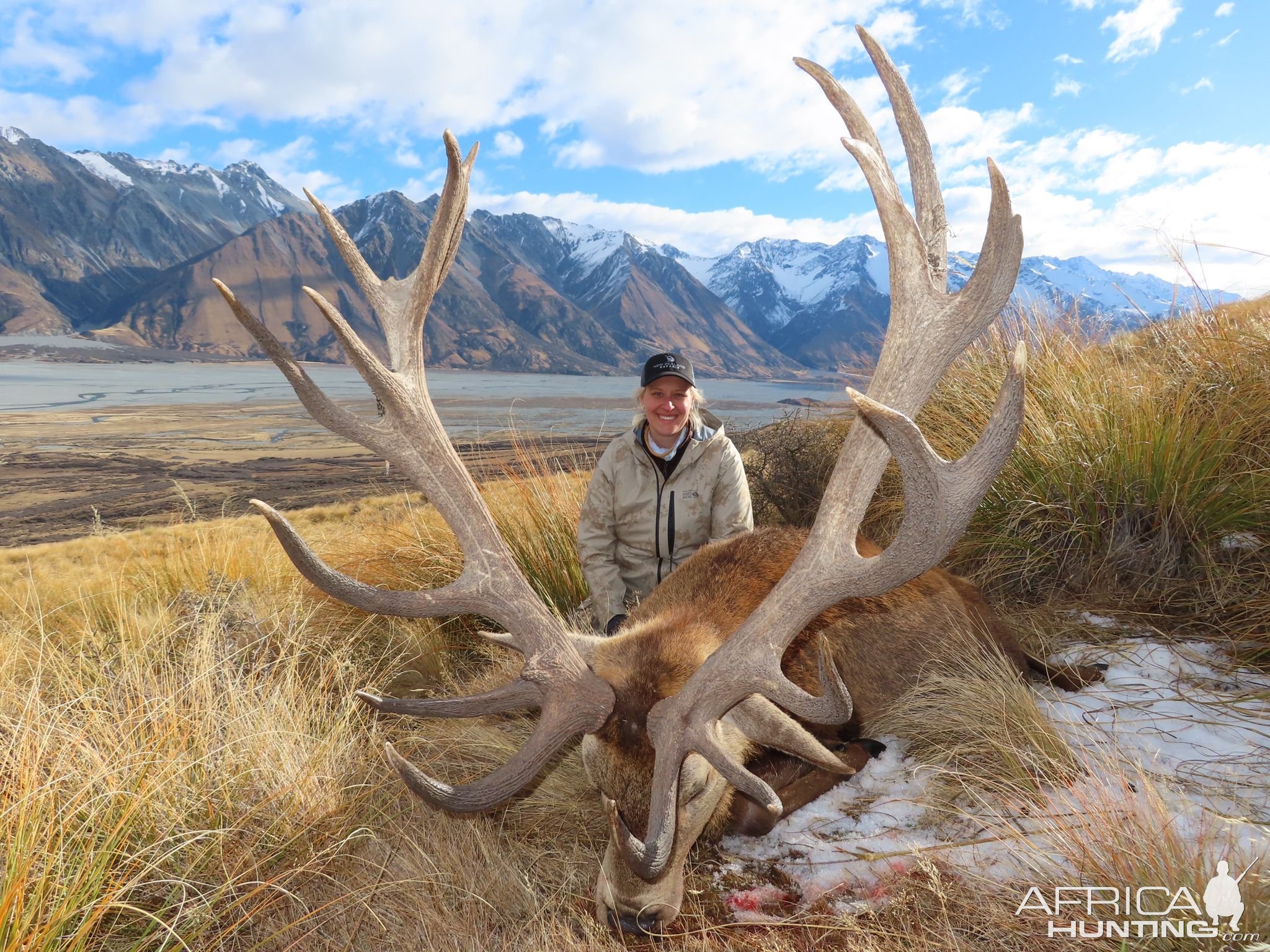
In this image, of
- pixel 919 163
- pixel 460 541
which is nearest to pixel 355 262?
pixel 460 541

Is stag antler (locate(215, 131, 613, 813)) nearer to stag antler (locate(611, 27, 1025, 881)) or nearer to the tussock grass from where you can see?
stag antler (locate(611, 27, 1025, 881))

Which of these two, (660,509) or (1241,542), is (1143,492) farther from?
(660,509)

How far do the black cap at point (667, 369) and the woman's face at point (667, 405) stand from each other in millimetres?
27

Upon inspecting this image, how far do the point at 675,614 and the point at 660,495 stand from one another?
1.67 meters

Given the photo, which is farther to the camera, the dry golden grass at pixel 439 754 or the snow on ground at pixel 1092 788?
the snow on ground at pixel 1092 788

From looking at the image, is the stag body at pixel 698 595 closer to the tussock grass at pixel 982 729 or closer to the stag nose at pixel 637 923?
the stag nose at pixel 637 923

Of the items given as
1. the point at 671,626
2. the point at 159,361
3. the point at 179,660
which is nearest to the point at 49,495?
the point at 179,660

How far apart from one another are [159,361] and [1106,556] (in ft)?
733

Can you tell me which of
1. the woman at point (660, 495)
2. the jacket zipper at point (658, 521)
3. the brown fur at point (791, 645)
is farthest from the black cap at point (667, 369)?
the brown fur at point (791, 645)

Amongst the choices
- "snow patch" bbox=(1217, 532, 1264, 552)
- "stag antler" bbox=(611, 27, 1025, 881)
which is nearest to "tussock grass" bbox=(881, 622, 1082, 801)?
"stag antler" bbox=(611, 27, 1025, 881)

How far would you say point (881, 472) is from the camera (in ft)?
8.00

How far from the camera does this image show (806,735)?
94.7 inches

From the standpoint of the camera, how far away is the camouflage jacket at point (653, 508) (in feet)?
14.8

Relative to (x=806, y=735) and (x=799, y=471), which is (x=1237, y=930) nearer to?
(x=806, y=735)
